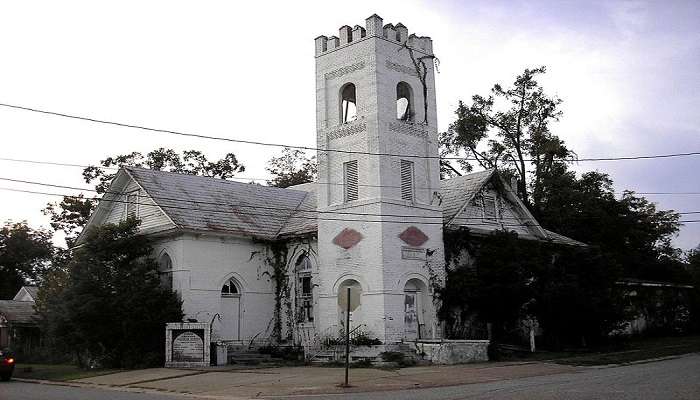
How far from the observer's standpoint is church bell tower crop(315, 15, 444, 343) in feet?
86.0

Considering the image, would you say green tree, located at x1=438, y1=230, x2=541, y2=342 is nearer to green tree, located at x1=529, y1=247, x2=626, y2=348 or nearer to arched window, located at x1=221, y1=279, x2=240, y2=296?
green tree, located at x1=529, y1=247, x2=626, y2=348

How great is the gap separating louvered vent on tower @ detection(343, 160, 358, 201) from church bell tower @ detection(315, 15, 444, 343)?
0.04m

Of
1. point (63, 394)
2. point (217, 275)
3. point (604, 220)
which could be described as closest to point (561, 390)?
point (63, 394)

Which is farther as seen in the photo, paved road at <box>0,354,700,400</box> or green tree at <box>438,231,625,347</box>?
green tree at <box>438,231,625,347</box>

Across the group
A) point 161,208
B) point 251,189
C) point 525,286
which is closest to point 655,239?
point 525,286

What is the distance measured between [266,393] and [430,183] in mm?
13153

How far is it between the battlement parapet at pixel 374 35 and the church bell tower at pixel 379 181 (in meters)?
0.04

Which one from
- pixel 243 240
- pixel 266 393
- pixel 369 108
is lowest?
pixel 266 393

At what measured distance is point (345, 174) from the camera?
28031 millimetres

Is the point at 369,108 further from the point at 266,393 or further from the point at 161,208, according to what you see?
the point at 266,393

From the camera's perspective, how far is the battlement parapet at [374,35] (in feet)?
90.1

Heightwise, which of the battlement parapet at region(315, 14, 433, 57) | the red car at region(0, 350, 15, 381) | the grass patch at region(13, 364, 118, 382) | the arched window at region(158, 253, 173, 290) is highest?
the battlement parapet at region(315, 14, 433, 57)

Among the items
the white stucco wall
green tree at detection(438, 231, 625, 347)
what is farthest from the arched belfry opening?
green tree at detection(438, 231, 625, 347)

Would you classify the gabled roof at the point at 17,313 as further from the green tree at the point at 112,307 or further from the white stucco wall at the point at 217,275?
the white stucco wall at the point at 217,275
